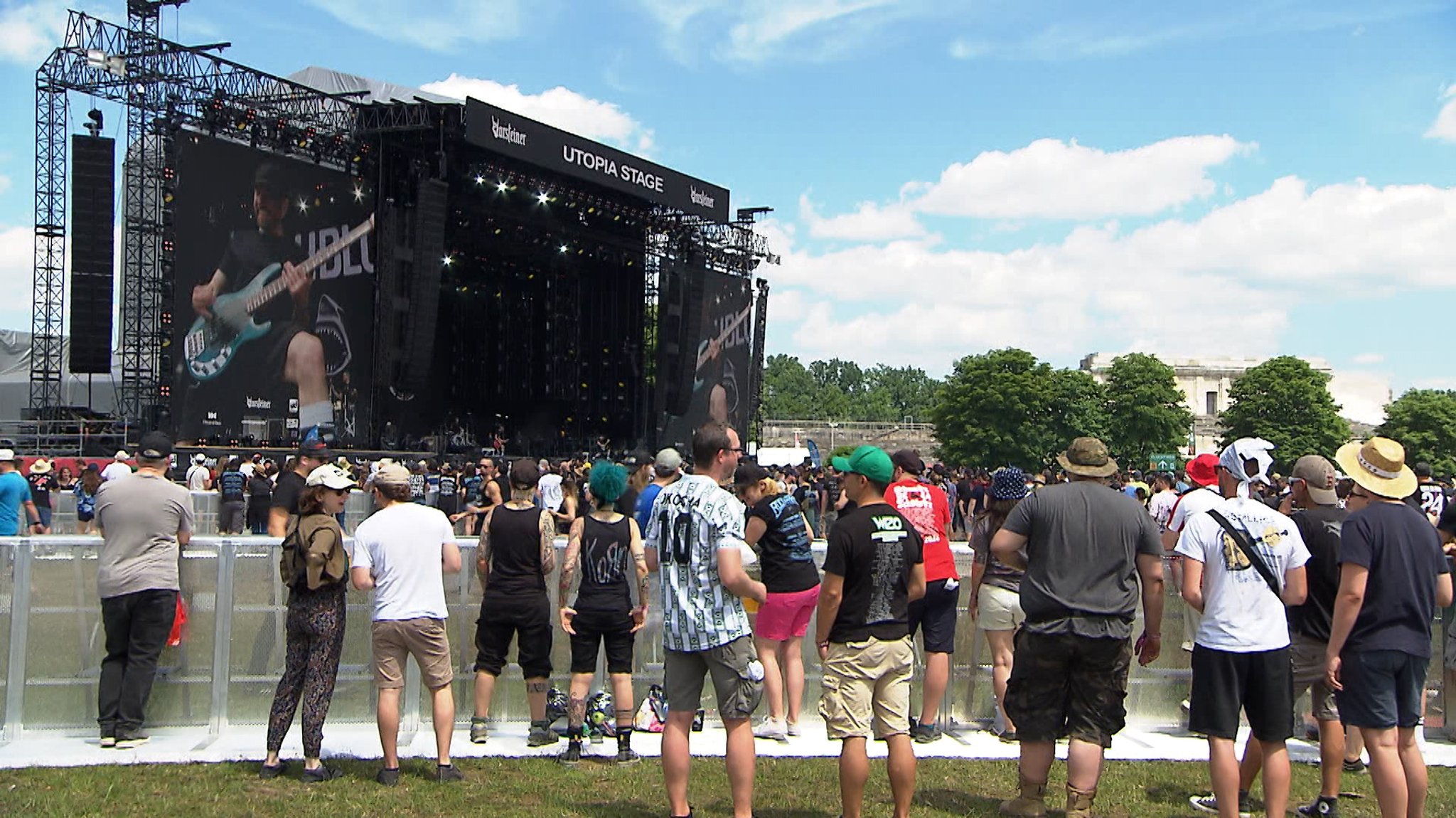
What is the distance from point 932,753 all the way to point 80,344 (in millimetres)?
20553

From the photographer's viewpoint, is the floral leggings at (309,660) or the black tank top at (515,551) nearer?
the floral leggings at (309,660)

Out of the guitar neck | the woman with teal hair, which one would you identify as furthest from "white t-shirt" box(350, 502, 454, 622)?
the guitar neck

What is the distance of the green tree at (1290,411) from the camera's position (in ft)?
225

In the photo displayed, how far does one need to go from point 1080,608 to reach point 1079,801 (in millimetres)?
777

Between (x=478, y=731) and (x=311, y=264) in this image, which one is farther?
(x=311, y=264)

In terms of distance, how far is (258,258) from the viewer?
23.5 m

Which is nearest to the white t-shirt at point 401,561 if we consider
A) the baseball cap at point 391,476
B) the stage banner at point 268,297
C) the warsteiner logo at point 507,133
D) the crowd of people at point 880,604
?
the crowd of people at point 880,604

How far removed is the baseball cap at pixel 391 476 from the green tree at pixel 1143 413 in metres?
69.3

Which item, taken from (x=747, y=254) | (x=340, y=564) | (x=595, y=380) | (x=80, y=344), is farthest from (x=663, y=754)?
(x=747, y=254)

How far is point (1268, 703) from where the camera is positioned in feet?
16.7

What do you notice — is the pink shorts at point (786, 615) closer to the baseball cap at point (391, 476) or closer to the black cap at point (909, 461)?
the black cap at point (909, 461)

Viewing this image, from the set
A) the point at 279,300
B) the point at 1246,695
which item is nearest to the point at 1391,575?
the point at 1246,695

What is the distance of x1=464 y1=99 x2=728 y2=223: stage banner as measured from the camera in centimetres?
2583

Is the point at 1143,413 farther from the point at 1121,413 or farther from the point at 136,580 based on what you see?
the point at 136,580
